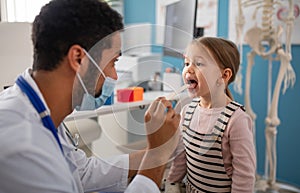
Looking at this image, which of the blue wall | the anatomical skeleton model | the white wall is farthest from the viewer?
the blue wall

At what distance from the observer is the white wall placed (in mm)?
1395

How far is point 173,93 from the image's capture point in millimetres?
1023

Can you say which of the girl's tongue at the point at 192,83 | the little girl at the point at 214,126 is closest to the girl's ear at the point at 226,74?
the little girl at the point at 214,126

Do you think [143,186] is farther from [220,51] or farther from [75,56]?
[220,51]

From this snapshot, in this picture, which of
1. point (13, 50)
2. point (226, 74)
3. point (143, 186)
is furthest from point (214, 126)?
point (13, 50)

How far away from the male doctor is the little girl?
16 cm

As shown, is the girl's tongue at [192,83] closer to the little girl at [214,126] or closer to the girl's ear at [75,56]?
the little girl at [214,126]

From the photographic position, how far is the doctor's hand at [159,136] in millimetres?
889

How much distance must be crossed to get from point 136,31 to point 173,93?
235 mm

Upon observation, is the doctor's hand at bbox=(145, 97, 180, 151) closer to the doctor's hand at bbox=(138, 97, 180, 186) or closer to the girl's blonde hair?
the doctor's hand at bbox=(138, 97, 180, 186)

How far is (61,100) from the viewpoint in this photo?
874 millimetres

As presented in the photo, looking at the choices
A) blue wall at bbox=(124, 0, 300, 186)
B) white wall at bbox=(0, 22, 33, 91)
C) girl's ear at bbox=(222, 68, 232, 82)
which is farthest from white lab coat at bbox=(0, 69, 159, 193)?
blue wall at bbox=(124, 0, 300, 186)

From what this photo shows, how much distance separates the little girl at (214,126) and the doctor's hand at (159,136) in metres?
0.13

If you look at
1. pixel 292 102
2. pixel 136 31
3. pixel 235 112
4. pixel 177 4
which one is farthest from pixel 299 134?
pixel 136 31
